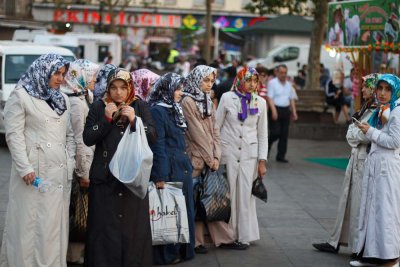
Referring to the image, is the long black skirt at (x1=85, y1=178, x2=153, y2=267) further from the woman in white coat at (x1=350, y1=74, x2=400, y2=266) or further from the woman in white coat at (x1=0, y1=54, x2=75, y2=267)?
the woman in white coat at (x1=350, y1=74, x2=400, y2=266)

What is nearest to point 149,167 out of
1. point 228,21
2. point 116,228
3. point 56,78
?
point 116,228

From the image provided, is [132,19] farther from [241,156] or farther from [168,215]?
[168,215]

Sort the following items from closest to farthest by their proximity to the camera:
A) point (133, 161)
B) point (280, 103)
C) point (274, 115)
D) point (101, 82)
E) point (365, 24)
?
point (133, 161), point (101, 82), point (274, 115), point (280, 103), point (365, 24)

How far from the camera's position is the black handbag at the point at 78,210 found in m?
7.86

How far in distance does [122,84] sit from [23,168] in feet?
3.30

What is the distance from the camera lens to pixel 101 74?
7680mm

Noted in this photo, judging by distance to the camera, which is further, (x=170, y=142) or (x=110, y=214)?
(x=170, y=142)

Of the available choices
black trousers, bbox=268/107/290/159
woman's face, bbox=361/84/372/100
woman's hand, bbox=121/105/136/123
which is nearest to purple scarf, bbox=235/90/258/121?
woman's face, bbox=361/84/372/100

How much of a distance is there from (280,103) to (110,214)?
9766 mm

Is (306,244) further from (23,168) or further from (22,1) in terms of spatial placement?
(22,1)

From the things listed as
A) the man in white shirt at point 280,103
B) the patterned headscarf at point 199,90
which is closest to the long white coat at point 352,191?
the patterned headscarf at point 199,90

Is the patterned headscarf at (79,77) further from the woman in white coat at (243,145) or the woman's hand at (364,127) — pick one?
the woman's hand at (364,127)

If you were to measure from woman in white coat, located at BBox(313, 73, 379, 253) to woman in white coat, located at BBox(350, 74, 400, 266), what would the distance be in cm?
27

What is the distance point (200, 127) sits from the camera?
8844mm
